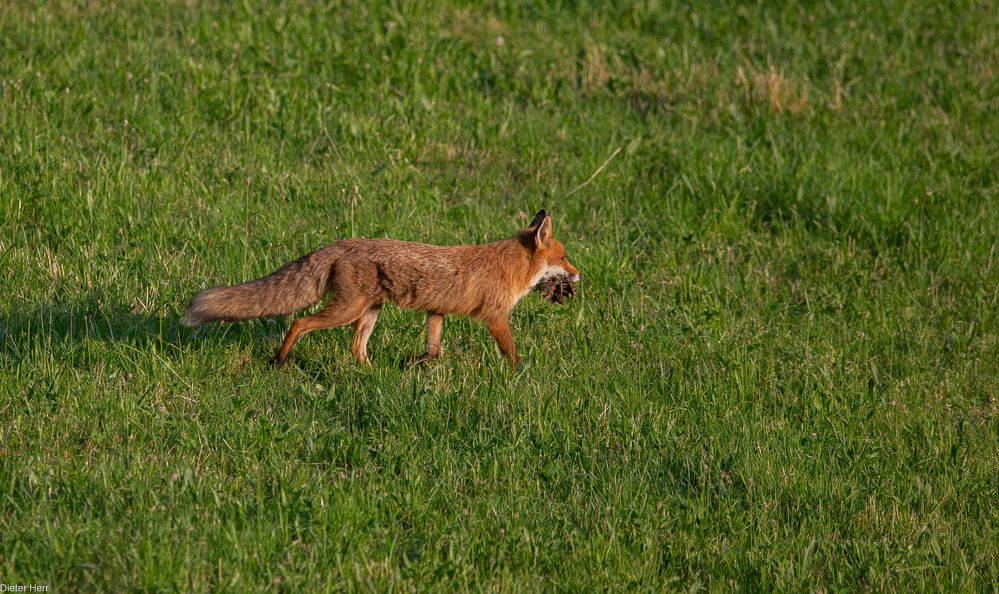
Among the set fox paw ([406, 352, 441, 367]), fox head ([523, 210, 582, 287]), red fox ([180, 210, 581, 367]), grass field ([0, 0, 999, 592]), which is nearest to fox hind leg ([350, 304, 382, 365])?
red fox ([180, 210, 581, 367])

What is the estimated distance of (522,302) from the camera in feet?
29.5

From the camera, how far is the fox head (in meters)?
8.23

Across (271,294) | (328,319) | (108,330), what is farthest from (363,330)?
(108,330)

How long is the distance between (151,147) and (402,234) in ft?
8.67

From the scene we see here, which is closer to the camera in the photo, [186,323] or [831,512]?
[831,512]

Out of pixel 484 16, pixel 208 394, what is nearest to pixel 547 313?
pixel 208 394

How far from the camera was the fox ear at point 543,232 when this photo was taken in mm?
8102

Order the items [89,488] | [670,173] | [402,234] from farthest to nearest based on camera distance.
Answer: [670,173] < [402,234] < [89,488]

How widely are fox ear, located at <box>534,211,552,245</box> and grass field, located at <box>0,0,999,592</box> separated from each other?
0.70m

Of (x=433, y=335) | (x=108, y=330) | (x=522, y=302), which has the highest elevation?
(x=108, y=330)

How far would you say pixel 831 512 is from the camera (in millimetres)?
6484

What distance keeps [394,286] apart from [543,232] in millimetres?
1293

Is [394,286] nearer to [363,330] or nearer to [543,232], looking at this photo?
[363,330]

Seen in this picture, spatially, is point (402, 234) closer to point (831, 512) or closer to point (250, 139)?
point (250, 139)
